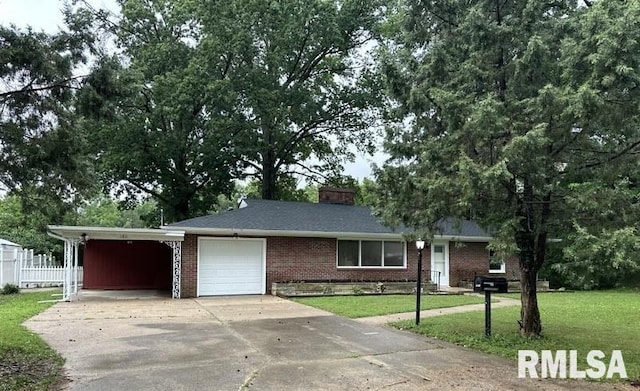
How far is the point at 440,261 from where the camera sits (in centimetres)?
2145

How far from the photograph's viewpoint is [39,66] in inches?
274

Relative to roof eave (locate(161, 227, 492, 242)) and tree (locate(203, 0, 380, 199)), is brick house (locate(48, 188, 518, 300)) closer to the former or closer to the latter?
roof eave (locate(161, 227, 492, 242))

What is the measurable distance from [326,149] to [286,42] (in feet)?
26.2

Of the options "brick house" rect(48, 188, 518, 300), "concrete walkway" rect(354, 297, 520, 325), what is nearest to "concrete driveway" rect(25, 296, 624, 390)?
"concrete walkway" rect(354, 297, 520, 325)

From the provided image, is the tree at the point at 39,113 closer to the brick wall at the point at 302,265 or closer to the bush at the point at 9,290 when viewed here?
the brick wall at the point at 302,265

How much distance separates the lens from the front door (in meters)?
21.2

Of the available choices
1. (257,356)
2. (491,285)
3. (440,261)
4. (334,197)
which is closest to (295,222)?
(334,197)

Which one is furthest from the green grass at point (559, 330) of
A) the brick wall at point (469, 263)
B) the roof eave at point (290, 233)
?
the brick wall at point (469, 263)

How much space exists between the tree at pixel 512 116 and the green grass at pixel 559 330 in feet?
2.21

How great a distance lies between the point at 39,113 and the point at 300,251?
1203 cm

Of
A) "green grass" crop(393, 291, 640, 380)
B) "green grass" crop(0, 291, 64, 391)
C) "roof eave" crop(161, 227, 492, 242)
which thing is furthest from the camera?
"roof eave" crop(161, 227, 492, 242)

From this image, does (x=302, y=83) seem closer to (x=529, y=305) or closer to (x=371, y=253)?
(x=371, y=253)

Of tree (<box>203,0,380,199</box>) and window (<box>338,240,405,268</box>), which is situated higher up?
tree (<box>203,0,380,199</box>)

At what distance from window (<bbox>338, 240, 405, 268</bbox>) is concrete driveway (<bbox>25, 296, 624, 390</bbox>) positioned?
23.8 ft
